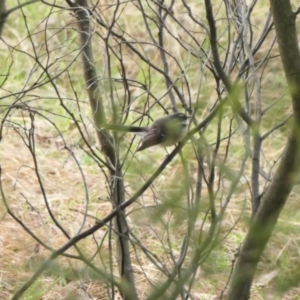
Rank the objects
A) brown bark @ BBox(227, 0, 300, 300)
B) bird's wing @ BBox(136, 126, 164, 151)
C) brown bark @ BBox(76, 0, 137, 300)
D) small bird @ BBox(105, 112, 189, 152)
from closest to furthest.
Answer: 1. brown bark @ BBox(227, 0, 300, 300)
2. small bird @ BBox(105, 112, 189, 152)
3. brown bark @ BBox(76, 0, 137, 300)
4. bird's wing @ BBox(136, 126, 164, 151)

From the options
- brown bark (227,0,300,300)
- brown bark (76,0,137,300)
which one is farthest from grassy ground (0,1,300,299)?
brown bark (227,0,300,300)


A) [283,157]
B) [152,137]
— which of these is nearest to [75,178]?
[152,137]

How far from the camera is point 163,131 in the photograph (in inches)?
91.4

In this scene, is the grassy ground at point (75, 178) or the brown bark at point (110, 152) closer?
the brown bark at point (110, 152)

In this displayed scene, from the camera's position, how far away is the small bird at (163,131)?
196cm

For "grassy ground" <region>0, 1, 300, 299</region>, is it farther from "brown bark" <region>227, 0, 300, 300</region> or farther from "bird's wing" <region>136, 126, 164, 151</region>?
"brown bark" <region>227, 0, 300, 300</region>

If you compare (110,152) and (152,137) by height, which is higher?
(152,137)

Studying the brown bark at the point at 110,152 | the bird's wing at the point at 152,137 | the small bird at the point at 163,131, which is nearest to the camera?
the small bird at the point at 163,131

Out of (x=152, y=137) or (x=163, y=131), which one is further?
(x=152, y=137)

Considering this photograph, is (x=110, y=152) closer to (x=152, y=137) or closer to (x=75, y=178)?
(x=152, y=137)

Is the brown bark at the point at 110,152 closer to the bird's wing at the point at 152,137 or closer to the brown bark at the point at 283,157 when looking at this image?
the bird's wing at the point at 152,137

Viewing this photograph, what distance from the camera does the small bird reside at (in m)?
1.96

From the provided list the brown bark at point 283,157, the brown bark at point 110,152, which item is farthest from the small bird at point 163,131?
the brown bark at point 283,157

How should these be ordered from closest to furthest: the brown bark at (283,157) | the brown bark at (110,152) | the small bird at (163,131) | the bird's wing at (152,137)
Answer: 1. the brown bark at (283,157)
2. the small bird at (163,131)
3. the brown bark at (110,152)
4. the bird's wing at (152,137)
